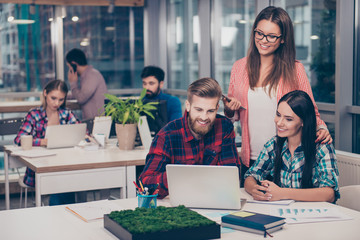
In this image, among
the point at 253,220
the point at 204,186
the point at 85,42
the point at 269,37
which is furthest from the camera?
the point at 85,42

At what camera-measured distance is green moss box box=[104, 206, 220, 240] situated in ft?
5.77

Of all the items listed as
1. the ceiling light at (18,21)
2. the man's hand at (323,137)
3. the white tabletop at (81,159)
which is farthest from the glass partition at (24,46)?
the man's hand at (323,137)

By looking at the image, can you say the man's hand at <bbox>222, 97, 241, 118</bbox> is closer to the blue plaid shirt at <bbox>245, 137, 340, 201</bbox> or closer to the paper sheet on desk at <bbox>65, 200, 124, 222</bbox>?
the blue plaid shirt at <bbox>245, 137, 340, 201</bbox>

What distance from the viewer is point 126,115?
12.5 ft

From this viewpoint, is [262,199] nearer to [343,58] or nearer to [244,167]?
[244,167]

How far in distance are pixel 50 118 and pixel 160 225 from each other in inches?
105

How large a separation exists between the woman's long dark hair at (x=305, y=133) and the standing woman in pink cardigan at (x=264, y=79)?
0.49ft

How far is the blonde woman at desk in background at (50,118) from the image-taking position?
13.3 feet

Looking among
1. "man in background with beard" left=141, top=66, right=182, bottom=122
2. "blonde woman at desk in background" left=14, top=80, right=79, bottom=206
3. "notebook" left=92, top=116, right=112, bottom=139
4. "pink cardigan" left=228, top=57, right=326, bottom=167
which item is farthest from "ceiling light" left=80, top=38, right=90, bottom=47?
"pink cardigan" left=228, top=57, right=326, bottom=167

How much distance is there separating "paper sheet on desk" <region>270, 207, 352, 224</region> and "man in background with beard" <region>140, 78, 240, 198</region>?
0.49 metres

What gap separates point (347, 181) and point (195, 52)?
330 centimetres

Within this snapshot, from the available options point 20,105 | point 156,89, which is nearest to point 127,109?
point 156,89

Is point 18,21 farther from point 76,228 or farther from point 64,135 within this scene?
point 76,228

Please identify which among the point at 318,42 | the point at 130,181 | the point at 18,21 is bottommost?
the point at 130,181
